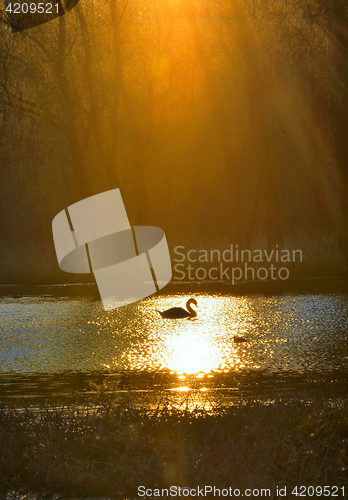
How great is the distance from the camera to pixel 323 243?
821 inches

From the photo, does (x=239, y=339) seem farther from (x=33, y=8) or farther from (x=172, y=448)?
(x=33, y=8)

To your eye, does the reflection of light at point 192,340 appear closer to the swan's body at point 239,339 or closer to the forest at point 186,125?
the swan's body at point 239,339

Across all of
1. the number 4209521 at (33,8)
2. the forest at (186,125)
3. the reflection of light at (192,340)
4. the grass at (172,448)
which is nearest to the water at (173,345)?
the reflection of light at (192,340)

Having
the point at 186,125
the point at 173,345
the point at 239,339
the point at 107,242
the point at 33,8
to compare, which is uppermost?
the point at 33,8

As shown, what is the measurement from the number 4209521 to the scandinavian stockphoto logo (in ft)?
21.8

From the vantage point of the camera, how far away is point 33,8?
2120 centimetres

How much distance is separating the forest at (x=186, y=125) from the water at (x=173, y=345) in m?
7.01

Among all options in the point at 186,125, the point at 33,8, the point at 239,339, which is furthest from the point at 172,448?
the point at 186,125

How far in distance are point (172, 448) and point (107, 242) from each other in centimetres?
2015

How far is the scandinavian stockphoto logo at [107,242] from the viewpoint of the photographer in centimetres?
2130

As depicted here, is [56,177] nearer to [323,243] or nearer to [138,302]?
[323,243]

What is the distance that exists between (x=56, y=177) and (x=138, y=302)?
1436 cm

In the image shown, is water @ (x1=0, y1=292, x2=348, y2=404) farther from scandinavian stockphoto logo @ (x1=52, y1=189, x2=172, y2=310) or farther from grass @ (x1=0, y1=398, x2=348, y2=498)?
scandinavian stockphoto logo @ (x1=52, y1=189, x2=172, y2=310)

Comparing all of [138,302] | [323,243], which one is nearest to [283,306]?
[138,302]
